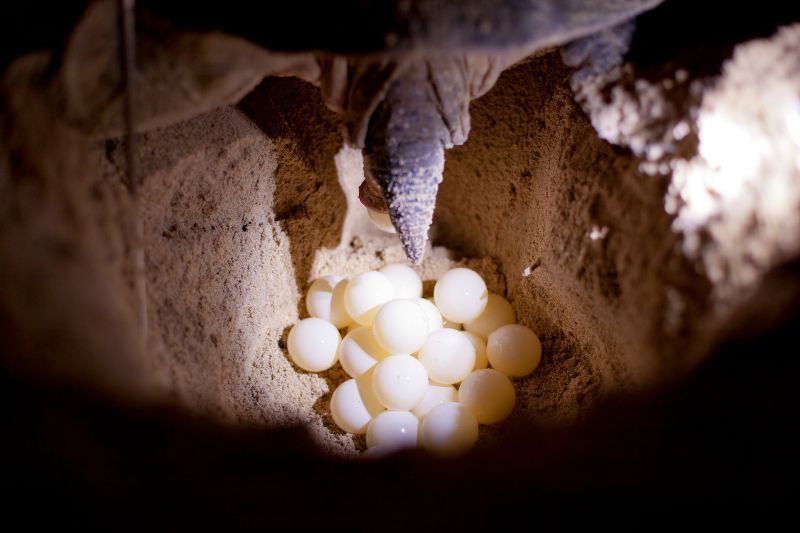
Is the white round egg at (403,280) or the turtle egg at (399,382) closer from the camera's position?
the turtle egg at (399,382)

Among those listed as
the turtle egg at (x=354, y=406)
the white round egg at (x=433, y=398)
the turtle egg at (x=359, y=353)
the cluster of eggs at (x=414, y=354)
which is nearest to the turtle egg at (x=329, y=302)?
the cluster of eggs at (x=414, y=354)

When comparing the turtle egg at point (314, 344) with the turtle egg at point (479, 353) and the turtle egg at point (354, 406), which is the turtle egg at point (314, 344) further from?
the turtle egg at point (479, 353)

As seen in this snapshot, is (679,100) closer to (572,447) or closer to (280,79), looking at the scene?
(572,447)

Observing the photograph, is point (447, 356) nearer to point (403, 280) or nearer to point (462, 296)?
point (462, 296)

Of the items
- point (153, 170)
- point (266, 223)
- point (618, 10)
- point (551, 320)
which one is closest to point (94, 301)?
point (153, 170)

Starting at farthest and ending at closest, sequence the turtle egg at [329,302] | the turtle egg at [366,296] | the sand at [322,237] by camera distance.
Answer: the turtle egg at [329,302]
the turtle egg at [366,296]
the sand at [322,237]

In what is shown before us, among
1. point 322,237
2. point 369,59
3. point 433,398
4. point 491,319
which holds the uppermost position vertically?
point 322,237

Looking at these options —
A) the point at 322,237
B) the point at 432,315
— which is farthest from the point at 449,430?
the point at 322,237
